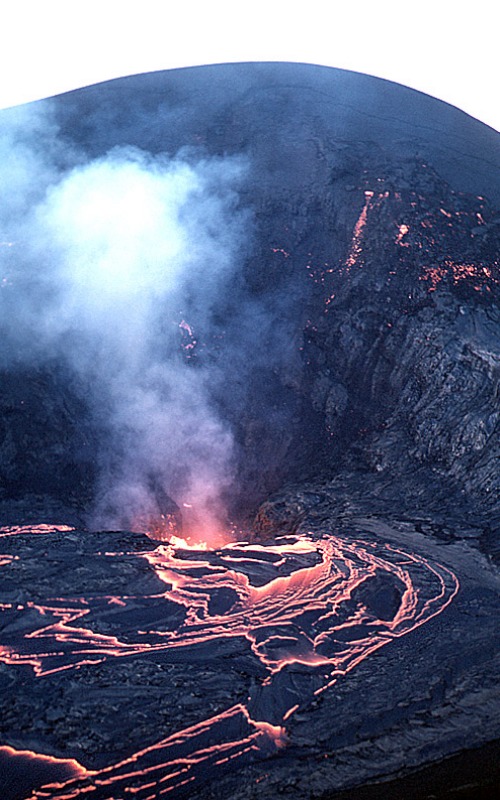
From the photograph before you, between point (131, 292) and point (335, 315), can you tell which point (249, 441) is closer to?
point (335, 315)

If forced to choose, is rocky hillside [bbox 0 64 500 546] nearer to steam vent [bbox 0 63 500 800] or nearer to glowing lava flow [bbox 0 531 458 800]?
steam vent [bbox 0 63 500 800]

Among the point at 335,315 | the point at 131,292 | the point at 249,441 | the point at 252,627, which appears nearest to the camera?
the point at 252,627

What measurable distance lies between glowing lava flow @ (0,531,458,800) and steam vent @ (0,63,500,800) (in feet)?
0.06

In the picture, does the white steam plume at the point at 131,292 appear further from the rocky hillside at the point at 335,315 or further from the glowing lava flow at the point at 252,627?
the glowing lava flow at the point at 252,627

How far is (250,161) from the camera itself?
848 cm

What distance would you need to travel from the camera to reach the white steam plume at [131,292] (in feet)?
21.4

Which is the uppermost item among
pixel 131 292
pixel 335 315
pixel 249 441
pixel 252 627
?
pixel 131 292

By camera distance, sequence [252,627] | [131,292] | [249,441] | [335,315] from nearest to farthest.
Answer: [252,627] → [249,441] → [335,315] → [131,292]

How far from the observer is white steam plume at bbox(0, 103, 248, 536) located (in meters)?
6.53

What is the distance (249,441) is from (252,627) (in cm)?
302

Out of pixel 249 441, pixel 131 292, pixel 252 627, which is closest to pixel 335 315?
pixel 249 441

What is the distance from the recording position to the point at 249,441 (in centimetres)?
669

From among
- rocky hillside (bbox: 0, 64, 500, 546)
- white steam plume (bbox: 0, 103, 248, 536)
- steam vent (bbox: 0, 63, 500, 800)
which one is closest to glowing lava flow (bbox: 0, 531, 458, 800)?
steam vent (bbox: 0, 63, 500, 800)

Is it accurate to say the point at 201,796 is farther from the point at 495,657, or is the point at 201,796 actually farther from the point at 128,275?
the point at 128,275
